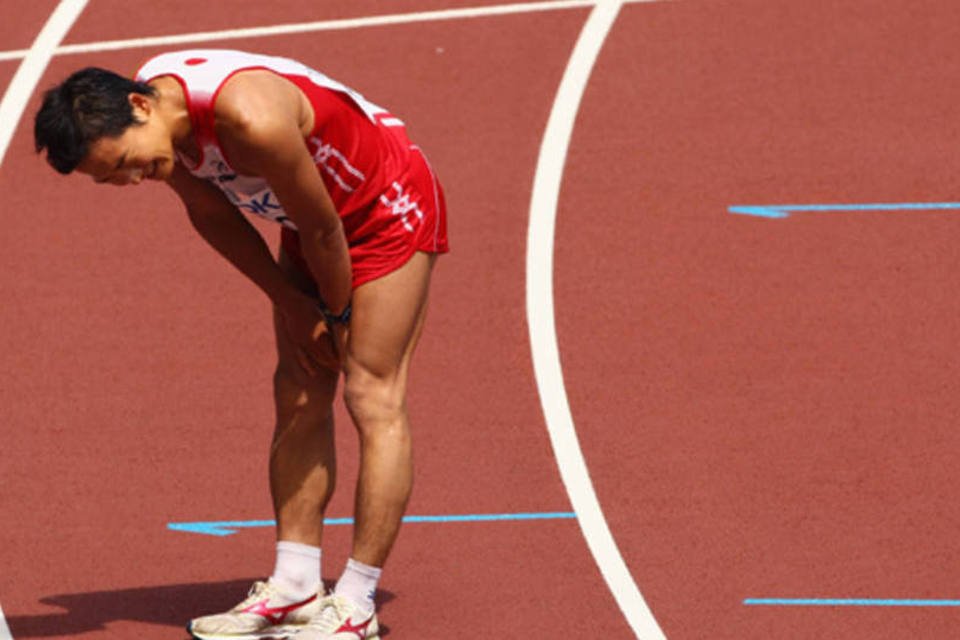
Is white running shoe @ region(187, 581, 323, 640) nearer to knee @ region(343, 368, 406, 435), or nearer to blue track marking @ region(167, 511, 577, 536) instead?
knee @ region(343, 368, 406, 435)

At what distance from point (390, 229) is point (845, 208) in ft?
12.2

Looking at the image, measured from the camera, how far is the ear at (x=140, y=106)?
241 inches

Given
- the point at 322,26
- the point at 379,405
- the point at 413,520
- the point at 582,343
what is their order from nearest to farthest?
1. the point at 379,405
2. the point at 413,520
3. the point at 582,343
4. the point at 322,26

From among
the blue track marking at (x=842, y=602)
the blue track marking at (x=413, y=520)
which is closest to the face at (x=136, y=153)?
the blue track marking at (x=413, y=520)

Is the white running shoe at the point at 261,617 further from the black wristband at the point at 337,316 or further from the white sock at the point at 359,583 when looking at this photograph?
the black wristband at the point at 337,316

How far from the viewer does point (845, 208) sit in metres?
9.85

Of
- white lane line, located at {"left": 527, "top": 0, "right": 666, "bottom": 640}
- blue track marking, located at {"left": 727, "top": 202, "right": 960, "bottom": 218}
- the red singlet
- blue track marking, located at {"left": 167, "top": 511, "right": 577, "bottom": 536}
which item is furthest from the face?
blue track marking, located at {"left": 727, "top": 202, "right": 960, "bottom": 218}

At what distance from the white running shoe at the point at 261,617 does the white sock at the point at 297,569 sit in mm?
24

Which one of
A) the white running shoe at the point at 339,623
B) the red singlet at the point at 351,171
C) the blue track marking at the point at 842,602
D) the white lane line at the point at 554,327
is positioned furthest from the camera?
the white lane line at the point at 554,327

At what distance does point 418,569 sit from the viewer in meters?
7.38

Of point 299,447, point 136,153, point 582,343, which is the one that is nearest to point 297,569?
point 299,447

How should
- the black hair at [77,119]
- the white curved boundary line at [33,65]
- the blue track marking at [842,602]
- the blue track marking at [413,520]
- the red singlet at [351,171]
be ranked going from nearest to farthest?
the black hair at [77,119], the red singlet at [351,171], the blue track marking at [842,602], the blue track marking at [413,520], the white curved boundary line at [33,65]

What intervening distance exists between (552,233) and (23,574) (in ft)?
10.8

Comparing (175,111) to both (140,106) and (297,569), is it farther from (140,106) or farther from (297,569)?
(297,569)
